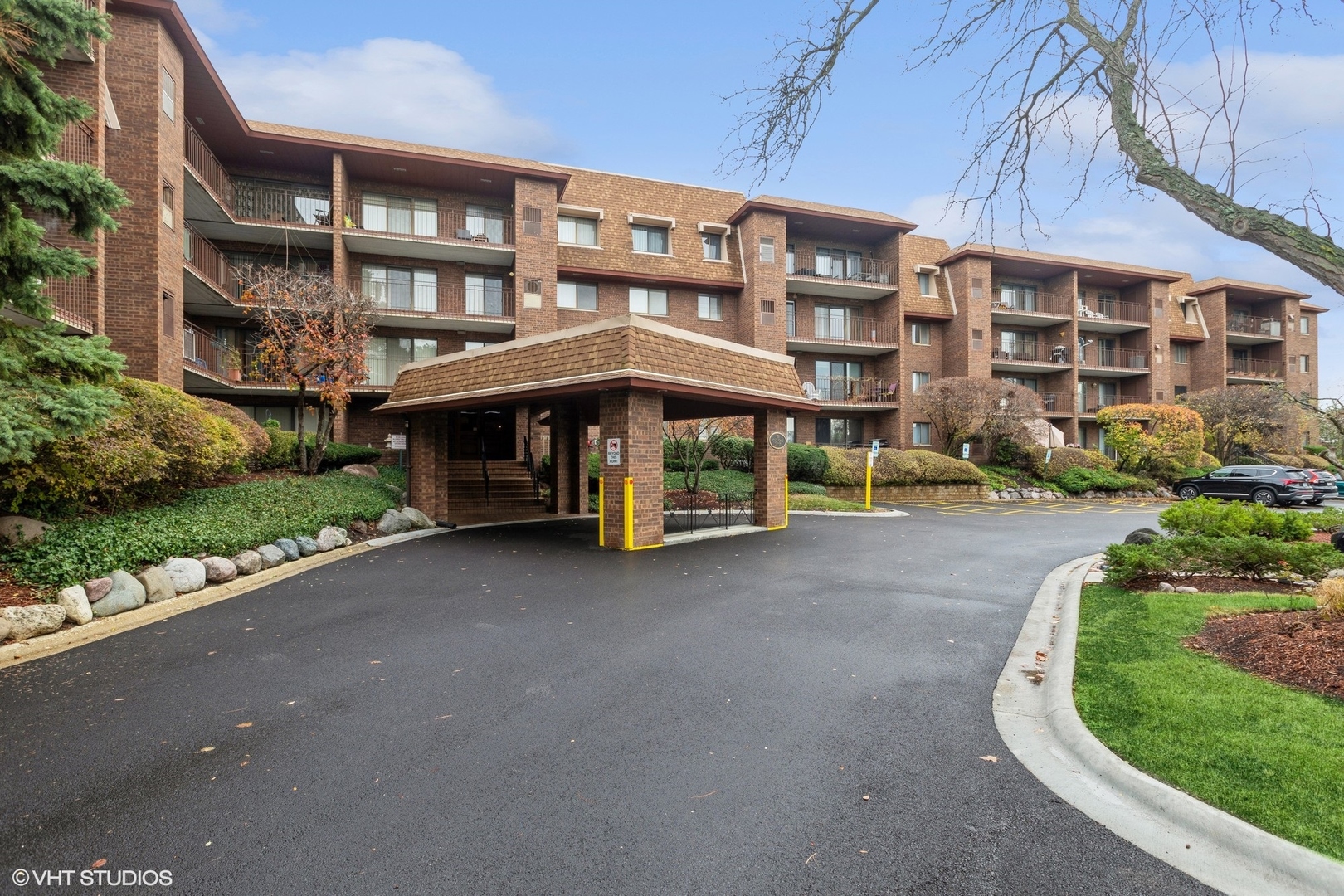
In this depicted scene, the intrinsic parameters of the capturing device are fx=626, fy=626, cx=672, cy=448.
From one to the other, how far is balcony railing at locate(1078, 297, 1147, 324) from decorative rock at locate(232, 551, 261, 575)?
39070 mm

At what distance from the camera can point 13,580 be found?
257 inches

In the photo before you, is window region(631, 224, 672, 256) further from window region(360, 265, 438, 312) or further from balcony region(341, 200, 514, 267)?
window region(360, 265, 438, 312)

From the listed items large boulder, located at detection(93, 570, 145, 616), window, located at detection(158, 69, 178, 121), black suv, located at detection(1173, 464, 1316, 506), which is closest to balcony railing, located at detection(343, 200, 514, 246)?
window, located at detection(158, 69, 178, 121)

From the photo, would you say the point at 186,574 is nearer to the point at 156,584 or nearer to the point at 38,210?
the point at 156,584

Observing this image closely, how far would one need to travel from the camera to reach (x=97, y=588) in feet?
22.1

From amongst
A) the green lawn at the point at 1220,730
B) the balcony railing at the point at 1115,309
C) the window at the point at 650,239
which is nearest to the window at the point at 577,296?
the window at the point at 650,239

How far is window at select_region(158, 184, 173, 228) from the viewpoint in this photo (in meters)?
15.5

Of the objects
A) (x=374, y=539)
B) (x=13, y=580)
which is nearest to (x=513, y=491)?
(x=374, y=539)

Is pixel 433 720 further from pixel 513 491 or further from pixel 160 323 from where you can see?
pixel 160 323

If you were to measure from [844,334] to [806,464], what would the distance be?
10.00 metres

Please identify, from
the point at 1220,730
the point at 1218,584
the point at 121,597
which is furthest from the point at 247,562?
the point at 1218,584

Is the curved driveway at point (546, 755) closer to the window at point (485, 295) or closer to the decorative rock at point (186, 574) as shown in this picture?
the decorative rock at point (186, 574)

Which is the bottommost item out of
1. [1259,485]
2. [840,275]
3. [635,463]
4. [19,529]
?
[1259,485]

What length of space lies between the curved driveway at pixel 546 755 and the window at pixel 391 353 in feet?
56.1
